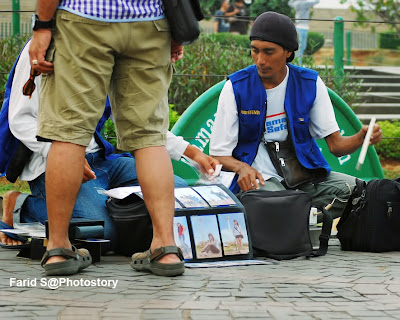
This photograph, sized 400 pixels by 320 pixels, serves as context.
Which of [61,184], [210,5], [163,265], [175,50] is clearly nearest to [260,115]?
[175,50]

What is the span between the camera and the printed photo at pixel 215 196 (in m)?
4.71

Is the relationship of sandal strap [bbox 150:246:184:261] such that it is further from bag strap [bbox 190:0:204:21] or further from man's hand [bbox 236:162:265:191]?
man's hand [bbox 236:162:265:191]

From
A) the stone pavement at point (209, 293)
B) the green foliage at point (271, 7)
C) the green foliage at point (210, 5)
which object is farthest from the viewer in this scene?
the green foliage at point (210, 5)

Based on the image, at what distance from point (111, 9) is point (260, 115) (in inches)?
62.5

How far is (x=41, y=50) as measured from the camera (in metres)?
3.94

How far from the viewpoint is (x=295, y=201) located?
484 centimetres

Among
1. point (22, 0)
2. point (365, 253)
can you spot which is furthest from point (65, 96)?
point (22, 0)

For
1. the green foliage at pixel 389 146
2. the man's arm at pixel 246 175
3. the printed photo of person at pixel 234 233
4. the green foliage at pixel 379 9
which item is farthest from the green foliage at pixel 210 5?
the printed photo of person at pixel 234 233

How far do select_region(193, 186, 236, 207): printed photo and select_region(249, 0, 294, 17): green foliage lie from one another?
20576 millimetres

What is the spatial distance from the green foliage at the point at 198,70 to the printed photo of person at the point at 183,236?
4291 millimetres

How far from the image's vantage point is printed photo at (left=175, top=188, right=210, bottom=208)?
4.67 meters

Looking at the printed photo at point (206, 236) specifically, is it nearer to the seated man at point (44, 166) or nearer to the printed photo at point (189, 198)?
the printed photo at point (189, 198)

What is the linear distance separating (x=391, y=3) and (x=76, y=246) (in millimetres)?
17567

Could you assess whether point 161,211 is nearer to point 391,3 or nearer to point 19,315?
point 19,315
